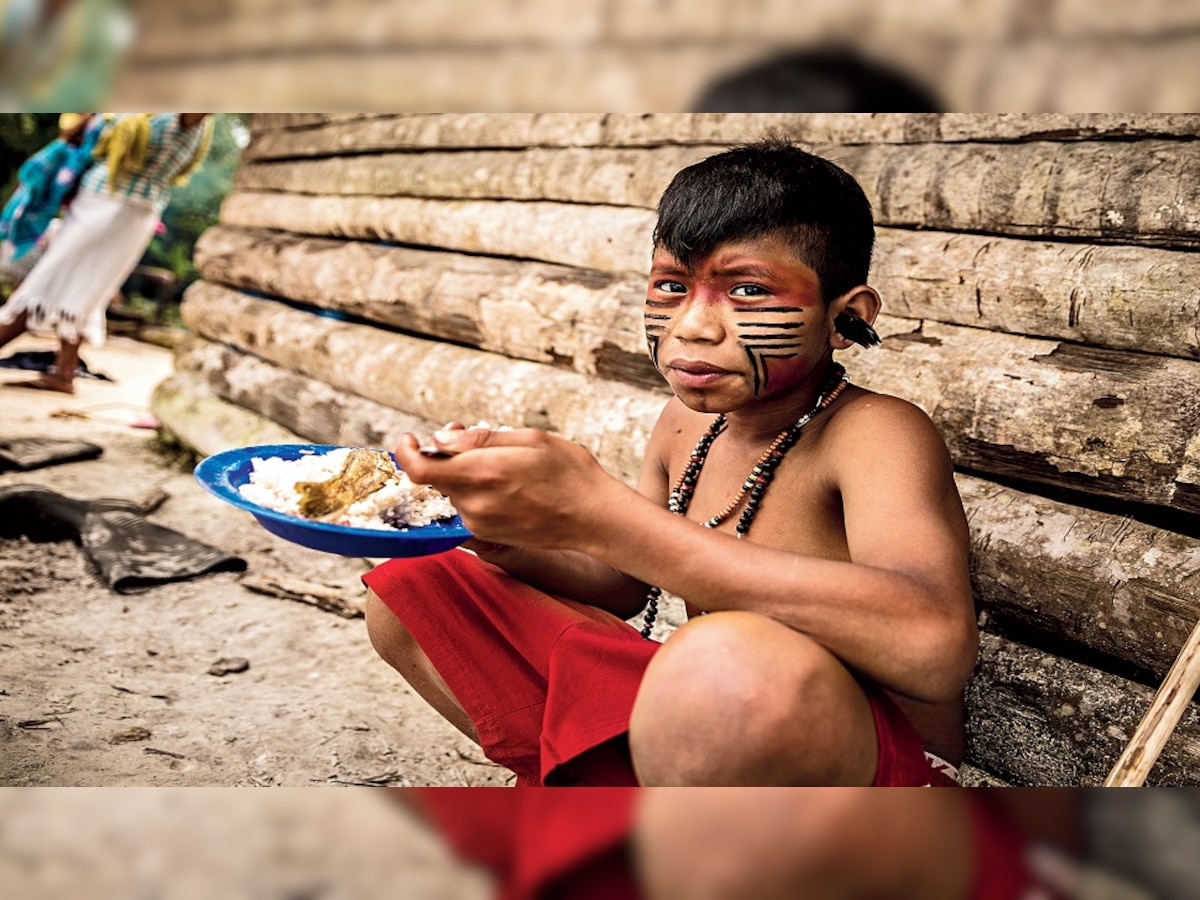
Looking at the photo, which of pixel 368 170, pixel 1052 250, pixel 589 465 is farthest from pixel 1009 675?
pixel 368 170

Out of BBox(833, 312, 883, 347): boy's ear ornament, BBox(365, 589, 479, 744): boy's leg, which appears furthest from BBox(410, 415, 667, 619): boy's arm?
BBox(833, 312, 883, 347): boy's ear ornament

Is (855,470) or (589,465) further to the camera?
(855,470)

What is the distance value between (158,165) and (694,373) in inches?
213

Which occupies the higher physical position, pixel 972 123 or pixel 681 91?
pixel 972 123

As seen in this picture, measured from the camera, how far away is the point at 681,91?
67 cm

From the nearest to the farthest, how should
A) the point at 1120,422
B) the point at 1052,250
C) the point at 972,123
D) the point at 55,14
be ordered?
the point at 55,14 < the point at 1120,422 < the point at 1052,250 < the point at 972,123

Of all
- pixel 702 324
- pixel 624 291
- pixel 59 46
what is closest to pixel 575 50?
pixel 59 46

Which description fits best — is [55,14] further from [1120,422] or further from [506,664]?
[1120,422]

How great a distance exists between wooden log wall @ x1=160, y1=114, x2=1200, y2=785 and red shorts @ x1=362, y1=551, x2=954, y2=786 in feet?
1.34

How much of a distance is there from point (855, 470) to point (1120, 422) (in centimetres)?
72

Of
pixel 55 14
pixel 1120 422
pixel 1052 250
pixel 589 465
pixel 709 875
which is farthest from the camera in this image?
pixel 1052 250

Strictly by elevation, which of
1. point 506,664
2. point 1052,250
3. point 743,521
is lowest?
point 506,664

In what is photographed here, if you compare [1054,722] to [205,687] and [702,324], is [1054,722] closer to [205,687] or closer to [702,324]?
[702,324]

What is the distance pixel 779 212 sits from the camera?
1.68 meters
